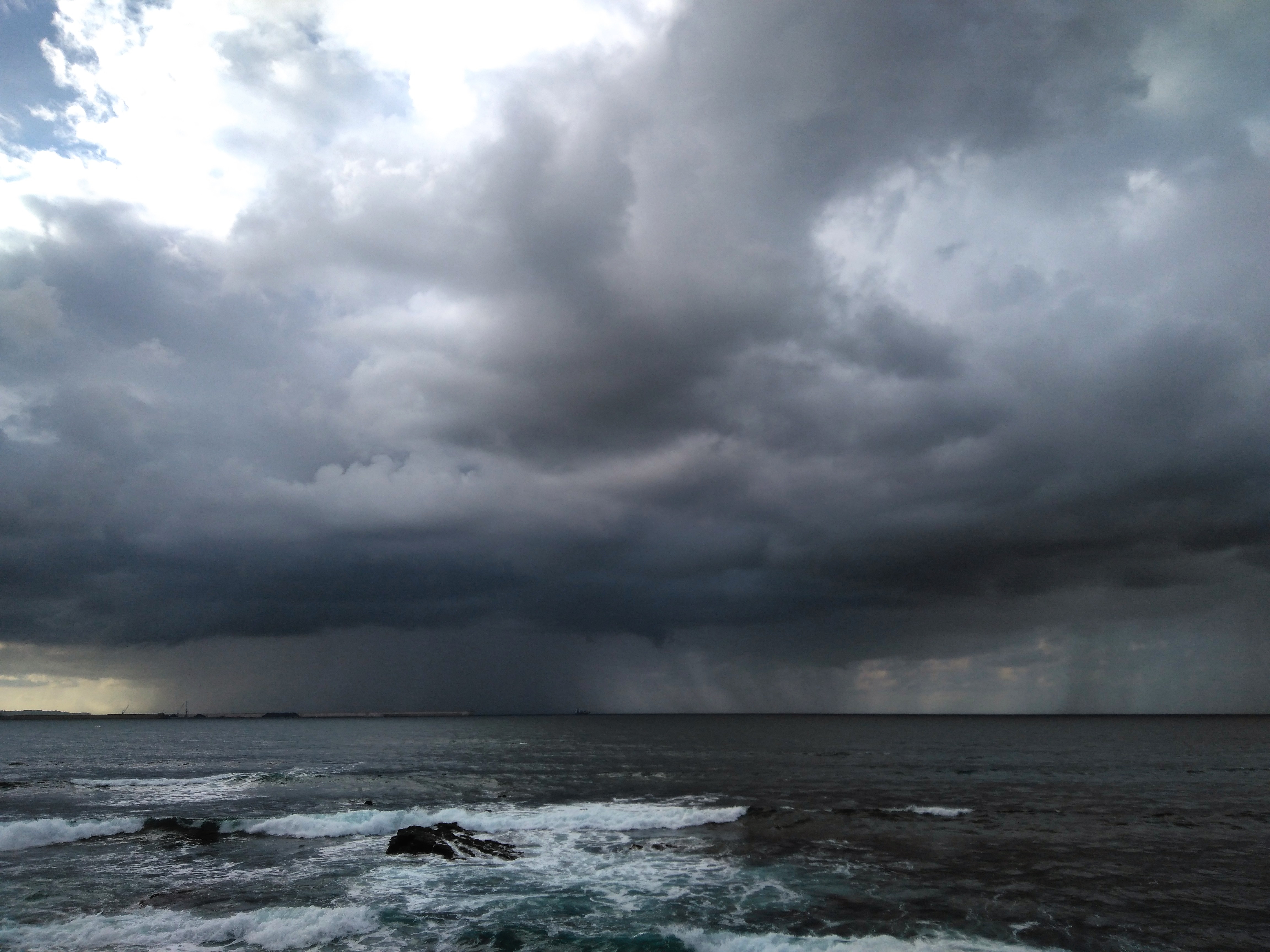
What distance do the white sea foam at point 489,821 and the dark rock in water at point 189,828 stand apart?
2.46 feet

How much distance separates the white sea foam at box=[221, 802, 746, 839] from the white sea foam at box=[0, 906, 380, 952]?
52.7 feet

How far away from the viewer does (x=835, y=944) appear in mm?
20891

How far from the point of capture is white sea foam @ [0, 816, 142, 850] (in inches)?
1452

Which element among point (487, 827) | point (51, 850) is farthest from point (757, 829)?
point (51, 850)

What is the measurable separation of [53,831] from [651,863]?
33.4m

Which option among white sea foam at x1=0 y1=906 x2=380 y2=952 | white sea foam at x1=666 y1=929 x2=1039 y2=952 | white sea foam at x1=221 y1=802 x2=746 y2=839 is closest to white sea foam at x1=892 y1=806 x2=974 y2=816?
white sea foam at x1=221 y1=802 x2=746 y2=839

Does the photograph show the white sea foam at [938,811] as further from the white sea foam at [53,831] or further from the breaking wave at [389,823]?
the white sea foam at [53,831]

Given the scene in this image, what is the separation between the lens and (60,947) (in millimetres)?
21250

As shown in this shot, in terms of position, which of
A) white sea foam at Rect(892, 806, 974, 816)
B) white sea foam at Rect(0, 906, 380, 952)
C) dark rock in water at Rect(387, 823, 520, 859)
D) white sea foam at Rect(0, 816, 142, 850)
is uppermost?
white sea foam at Rect(0, 906, 380, 952)

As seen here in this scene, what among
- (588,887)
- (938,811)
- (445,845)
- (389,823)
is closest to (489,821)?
(389,823)

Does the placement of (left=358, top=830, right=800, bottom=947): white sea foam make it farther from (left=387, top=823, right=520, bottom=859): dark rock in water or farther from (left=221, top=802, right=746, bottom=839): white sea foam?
(left=221, top=802, right=746, bottom=839): white sea foam

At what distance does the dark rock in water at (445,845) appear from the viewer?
33469 millimetres

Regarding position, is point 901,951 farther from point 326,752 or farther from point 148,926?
point 326,752

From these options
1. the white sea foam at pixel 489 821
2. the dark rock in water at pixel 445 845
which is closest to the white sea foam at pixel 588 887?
the dark rock in water at pixel 445 845
